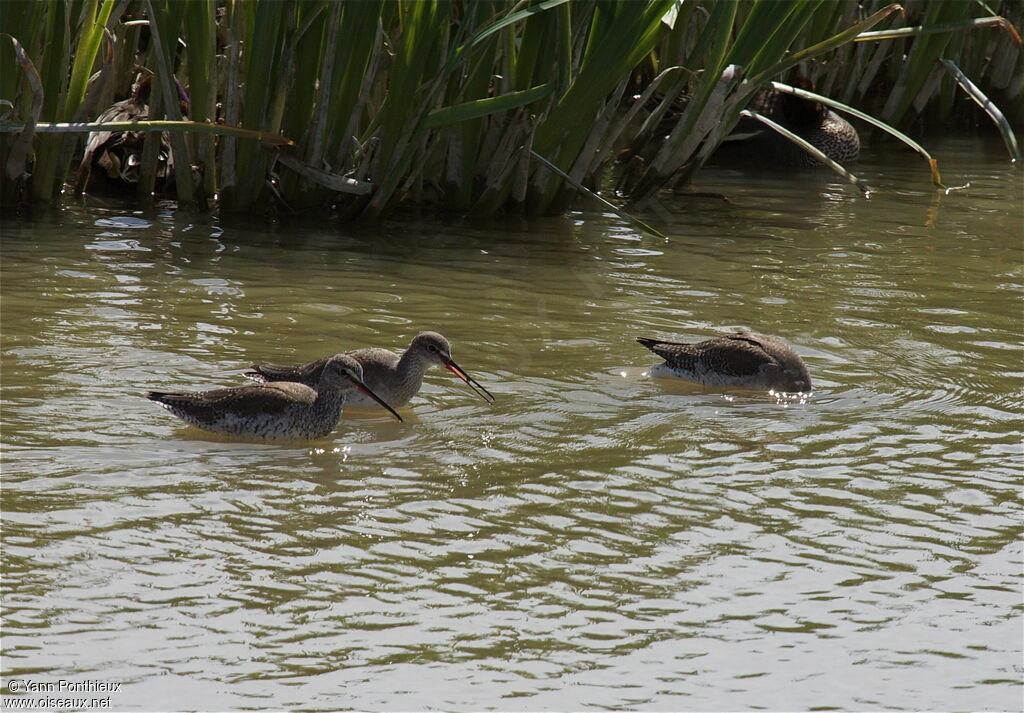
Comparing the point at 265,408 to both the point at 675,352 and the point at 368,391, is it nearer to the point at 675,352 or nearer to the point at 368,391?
the point at 368,391

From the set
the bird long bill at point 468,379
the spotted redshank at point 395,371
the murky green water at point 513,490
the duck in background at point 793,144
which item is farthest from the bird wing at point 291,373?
the duck in background at point 793,144

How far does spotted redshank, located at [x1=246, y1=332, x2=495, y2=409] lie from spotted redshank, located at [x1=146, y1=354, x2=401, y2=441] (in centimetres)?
36

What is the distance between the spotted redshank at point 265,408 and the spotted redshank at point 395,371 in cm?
36

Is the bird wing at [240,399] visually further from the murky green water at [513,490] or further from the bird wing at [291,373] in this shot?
the bird wing at [291,373]

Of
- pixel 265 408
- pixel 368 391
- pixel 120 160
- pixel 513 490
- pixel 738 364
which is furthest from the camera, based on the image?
pixel 120 160

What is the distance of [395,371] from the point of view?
743cm

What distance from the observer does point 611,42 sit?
1027 centimetres

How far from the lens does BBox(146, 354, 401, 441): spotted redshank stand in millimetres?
6777

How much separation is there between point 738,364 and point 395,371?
2037mm

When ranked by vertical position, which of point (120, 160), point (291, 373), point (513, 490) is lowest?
point (513, 490)

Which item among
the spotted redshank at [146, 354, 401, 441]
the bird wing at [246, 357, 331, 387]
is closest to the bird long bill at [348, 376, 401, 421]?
the spotted redshank at [146, 354, 401, 441]

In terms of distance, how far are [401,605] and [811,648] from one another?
56.9 inches

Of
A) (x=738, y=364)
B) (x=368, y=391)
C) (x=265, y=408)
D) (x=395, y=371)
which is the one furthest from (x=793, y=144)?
(x=265, y=408)

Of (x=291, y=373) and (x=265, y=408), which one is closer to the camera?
(x=265, y=408)
